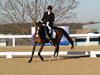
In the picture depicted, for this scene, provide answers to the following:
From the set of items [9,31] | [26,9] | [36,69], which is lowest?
[9,31]

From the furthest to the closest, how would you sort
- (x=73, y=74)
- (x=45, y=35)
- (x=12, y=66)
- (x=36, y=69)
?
(x=45, y=35) < (x=12, y=66) < (x=36, y=69) < (x=73, y=74)

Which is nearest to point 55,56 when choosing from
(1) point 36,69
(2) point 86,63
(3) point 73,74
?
(2) point 86,63

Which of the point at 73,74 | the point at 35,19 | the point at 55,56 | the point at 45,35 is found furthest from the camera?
the point at 35,19

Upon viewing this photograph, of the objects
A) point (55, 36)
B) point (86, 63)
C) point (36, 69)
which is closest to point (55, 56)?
point (55, 36)

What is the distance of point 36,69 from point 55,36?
337 cm

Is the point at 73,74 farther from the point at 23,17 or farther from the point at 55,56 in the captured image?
the point at 23,17

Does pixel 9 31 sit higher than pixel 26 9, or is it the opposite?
pixel 26 9

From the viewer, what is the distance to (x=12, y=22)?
3841 centimetres

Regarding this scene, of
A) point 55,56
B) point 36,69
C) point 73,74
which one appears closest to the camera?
point 73,74

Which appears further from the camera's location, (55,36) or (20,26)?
(20,26)

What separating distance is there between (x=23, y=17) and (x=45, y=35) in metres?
23.5

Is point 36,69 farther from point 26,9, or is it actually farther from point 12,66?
point 26,9

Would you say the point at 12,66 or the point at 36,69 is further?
the point at 12,66

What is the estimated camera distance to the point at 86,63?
44.8ft
